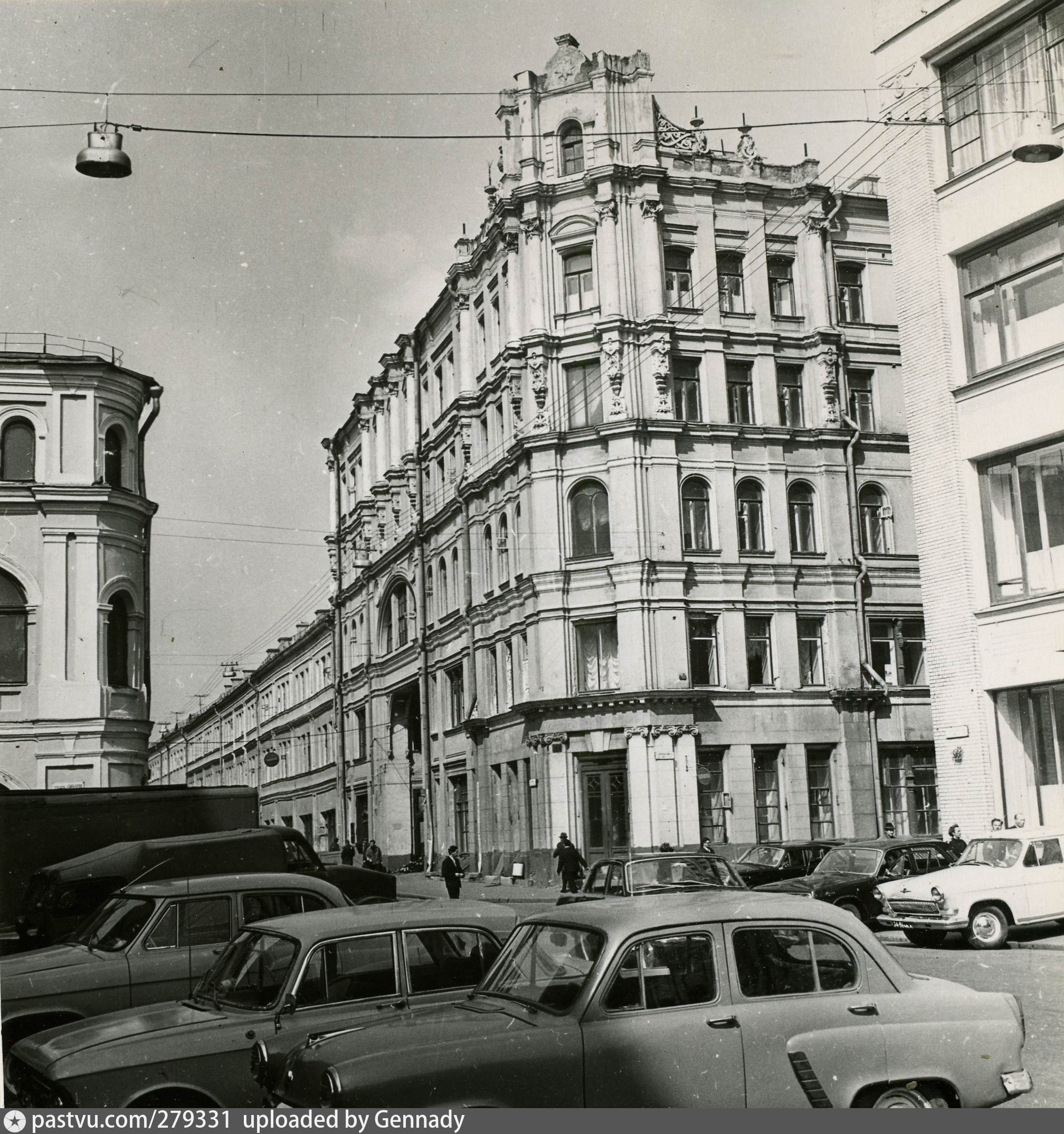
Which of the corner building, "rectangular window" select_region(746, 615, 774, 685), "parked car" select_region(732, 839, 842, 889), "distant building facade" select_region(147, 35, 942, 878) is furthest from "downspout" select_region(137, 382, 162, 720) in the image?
"rectangular window" select_region(746, 615, 774, 685)

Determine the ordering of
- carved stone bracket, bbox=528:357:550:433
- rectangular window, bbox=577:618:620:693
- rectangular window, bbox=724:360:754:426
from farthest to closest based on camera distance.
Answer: carved stone bracket, bbox=528:357:550:433, rectangular window, bbox=577:618:620:693, rectangular window, bbox=724:360:754:426

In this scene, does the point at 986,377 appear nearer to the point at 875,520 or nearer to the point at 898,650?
the point at 875,520

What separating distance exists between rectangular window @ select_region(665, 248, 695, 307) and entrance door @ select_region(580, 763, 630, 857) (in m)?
8.68

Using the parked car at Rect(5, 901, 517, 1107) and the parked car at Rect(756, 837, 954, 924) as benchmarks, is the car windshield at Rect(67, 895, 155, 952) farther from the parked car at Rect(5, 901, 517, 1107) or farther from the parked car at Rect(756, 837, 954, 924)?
the parked car at Rect(756, 837, 954, 924)

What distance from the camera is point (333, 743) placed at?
→ 39.2m

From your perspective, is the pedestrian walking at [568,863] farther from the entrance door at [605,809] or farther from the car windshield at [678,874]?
the car windshield at [678,874]

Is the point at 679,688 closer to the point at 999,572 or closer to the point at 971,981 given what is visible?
the point at 999,572

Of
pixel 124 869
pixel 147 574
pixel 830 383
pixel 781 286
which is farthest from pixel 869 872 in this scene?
pixel 781 286

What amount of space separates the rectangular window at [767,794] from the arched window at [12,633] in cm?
1333

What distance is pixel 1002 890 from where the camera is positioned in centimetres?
1449

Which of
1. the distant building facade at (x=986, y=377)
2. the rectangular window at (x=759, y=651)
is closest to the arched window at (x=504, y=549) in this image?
the rectangular window at (x=759, y=651)

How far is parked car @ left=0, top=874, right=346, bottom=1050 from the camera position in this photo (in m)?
8.09

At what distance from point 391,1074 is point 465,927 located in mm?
1737

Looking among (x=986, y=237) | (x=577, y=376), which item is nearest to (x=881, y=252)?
(x=577, y=376)
